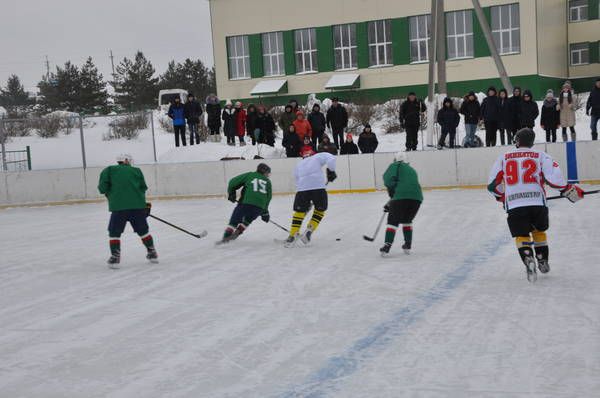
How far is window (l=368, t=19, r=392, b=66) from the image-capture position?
38125 mm

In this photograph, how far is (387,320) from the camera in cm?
629

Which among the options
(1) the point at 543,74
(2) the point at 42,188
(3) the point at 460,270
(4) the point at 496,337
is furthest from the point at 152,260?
(1) the point at 543,74

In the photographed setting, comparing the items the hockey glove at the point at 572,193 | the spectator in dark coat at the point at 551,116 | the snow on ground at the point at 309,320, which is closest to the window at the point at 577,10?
the spectator in dark coat at the point at 551,116

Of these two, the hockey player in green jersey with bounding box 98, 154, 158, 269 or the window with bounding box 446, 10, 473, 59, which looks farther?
the window with bounding box 446, 10, 473, 59

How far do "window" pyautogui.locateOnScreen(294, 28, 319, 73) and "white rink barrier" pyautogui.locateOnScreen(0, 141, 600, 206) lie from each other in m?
20.4

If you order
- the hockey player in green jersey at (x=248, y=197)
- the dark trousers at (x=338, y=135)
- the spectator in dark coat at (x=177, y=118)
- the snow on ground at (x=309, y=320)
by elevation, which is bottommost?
the snow on ground at (x=309, y=320)

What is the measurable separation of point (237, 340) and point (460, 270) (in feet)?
10.9

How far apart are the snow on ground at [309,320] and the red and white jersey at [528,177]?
74cm

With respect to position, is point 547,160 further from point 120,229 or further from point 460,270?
point 120,229

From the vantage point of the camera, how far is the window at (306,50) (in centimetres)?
3928

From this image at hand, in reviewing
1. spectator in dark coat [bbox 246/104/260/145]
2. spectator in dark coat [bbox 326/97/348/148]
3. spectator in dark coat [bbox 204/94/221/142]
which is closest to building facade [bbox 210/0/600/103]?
spectator in dark coat [bbox 204/94/221/142]

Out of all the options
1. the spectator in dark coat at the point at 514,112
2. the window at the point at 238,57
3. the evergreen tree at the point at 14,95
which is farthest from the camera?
the evergreen tree at the point at 14,95

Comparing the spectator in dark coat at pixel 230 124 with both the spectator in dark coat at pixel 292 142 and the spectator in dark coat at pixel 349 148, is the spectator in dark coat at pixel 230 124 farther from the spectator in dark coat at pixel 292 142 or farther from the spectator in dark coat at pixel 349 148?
the spectator in dark coat at pixel 349 148

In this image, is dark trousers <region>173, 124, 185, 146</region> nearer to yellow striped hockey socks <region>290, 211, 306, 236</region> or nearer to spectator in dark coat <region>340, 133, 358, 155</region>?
spectator in dark coat <region>340, 133, 358, 155</region>
